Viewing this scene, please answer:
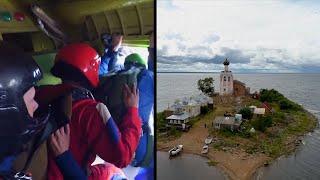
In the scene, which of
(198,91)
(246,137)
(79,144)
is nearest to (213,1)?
(198,91)

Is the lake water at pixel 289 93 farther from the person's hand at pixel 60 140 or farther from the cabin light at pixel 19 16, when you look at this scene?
the cabin light at pixel 19 16

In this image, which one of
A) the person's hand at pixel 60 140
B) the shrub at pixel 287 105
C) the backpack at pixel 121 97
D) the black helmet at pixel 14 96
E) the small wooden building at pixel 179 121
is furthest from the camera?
the shrub at pixel 287 105

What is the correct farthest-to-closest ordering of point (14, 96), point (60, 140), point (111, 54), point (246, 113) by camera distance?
point (246, 113)
point (111, 54)
point (60, 140)
point (14, 96)

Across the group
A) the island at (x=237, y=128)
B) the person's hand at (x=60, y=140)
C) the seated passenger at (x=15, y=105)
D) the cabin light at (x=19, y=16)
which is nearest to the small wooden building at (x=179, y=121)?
the island at (x=237, y=128)

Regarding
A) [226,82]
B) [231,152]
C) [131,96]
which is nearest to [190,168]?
[231,152]

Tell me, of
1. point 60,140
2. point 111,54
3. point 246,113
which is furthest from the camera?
point 246,113

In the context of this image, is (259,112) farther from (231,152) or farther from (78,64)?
(78,64)

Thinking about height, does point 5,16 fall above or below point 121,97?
above
